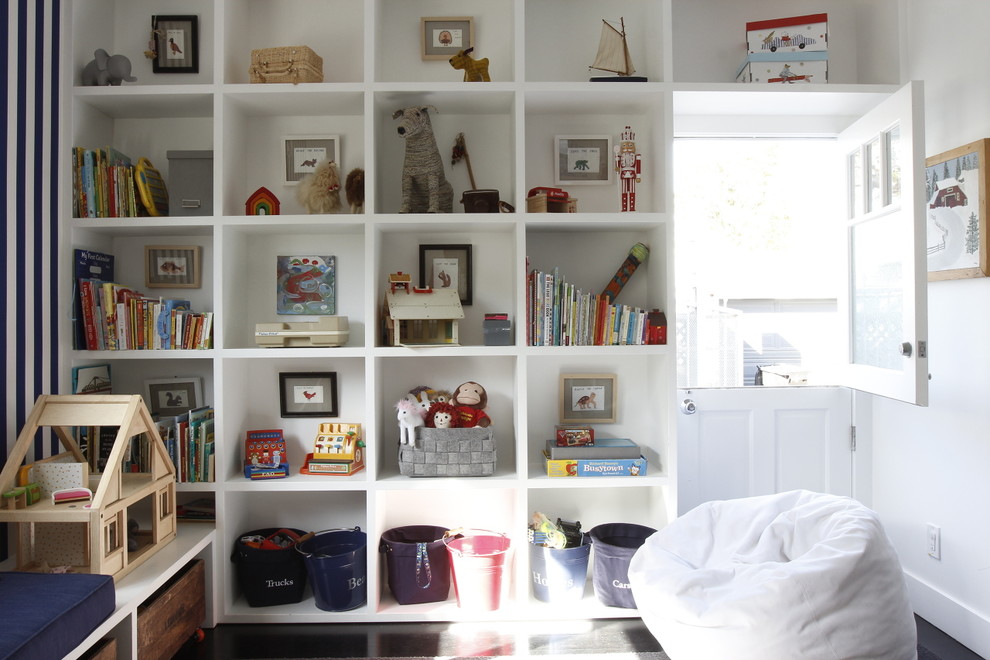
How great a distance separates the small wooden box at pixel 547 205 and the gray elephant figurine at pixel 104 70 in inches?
64.1

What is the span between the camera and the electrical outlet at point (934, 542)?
2.47 metres

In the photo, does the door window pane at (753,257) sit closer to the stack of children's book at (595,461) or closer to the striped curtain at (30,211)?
the stack of children's book at (595,461)

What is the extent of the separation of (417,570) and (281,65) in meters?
1.97

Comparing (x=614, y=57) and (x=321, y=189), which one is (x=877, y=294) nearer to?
(x=614, y=57)

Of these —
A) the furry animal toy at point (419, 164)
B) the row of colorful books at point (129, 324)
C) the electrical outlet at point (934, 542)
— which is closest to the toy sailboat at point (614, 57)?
the furry animal toy at point (419, 164)

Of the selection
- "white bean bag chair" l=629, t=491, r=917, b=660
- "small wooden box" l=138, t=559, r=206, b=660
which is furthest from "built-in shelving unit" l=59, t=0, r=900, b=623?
"white bean bag chair" l=629, t=491, r=917, b=660

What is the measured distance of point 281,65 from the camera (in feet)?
8.25

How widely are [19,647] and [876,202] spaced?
2933 millimetres

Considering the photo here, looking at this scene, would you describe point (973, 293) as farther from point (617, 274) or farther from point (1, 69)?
point (1, 69)

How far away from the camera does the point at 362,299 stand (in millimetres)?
2779

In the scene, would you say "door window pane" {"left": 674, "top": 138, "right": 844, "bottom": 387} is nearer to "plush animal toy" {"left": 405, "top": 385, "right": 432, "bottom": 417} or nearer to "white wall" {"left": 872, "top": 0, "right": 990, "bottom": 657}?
"white wall" {"left": 872, "top": 0, "right": 990, "bottom": 657}

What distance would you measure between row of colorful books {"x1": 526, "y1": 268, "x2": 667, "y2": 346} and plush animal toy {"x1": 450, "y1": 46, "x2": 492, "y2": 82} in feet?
2.56

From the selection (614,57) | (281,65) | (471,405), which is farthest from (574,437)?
(281,65)

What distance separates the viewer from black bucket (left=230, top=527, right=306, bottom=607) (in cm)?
251
